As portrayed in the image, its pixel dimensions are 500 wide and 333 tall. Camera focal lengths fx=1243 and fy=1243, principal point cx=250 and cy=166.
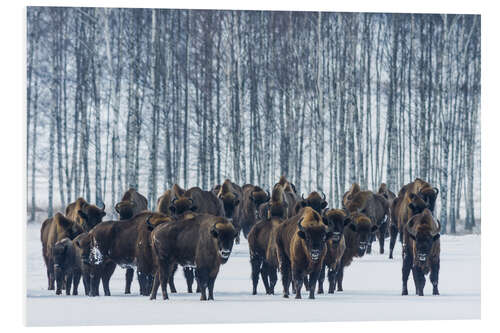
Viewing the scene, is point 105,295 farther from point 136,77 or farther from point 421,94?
point 421,94

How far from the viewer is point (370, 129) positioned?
55.5 ft

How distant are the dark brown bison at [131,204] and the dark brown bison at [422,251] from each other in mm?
3482

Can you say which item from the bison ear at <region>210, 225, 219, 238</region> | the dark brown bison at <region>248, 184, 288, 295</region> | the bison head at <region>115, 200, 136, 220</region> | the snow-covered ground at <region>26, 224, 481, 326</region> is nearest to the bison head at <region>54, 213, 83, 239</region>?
the snow-covered ground at <region>26, 224, 481, 326</region>

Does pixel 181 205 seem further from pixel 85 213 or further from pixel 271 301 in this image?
pixel 271 301

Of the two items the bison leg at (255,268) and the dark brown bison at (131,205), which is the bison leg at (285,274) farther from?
the dark brown bison at (131,205)

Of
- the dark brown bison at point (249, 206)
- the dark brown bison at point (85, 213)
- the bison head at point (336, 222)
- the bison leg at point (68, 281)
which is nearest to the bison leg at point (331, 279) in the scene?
the bison head at point (336, 222)

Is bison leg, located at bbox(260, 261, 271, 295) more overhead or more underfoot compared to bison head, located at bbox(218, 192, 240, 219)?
more underfoot

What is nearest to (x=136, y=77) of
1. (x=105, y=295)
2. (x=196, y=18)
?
(x=196, y=18)

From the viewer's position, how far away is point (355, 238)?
16375mm

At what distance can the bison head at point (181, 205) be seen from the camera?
16.1 m

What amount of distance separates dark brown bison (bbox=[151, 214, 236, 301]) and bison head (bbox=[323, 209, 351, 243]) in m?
1.41

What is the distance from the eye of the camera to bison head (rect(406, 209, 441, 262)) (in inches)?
620

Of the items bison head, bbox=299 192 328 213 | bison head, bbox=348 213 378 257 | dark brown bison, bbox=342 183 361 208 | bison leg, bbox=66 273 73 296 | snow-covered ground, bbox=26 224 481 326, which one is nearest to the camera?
snow-covered ground, bbox=26 224 481 326

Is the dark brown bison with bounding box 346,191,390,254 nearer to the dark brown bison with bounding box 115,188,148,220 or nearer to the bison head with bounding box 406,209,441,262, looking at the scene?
the bison head with bounding box 406,209,441,262
